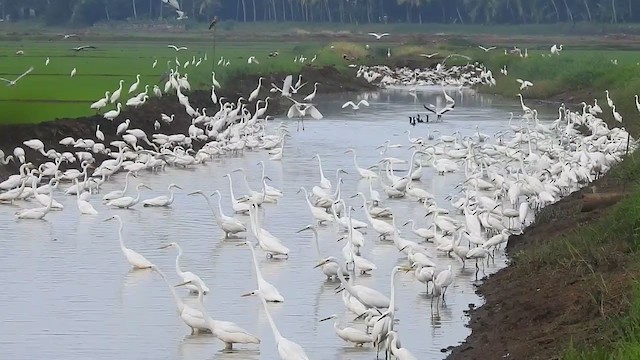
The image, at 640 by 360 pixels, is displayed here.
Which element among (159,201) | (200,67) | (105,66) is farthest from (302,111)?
(105,66)

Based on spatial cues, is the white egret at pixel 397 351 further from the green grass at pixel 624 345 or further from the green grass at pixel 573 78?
the green grass at pixel 573 78

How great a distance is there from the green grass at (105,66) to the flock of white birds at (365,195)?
1.52m

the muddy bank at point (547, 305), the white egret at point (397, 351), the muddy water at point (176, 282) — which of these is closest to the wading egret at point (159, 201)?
the muddy water at point (176, 282)

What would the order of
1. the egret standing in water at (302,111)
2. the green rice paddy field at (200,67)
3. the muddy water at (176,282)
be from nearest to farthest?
1. the muddy water at (176,282)
2. the egret standing in water at (302,111)
3. the green rice paddy field at (200,67)

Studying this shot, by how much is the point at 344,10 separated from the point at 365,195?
3424 inches

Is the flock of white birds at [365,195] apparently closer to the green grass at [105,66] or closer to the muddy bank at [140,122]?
the muddy bank at [140,122]

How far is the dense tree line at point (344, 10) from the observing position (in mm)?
100812

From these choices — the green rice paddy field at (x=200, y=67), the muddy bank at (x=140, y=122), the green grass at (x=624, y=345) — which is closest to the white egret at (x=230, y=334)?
the green grass at (x=624, y=345)

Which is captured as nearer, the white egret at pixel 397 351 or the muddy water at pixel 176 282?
the white egret at pixel 397 351

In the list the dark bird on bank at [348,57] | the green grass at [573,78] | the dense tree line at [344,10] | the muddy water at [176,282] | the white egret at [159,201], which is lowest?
the dense tree line at [344,10]

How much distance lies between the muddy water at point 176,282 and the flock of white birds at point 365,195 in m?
0.20

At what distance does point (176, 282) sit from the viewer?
14.9m

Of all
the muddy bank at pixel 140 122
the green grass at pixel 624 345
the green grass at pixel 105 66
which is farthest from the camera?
the green grass at pixel 105 66

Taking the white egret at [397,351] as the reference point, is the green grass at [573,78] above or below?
below
